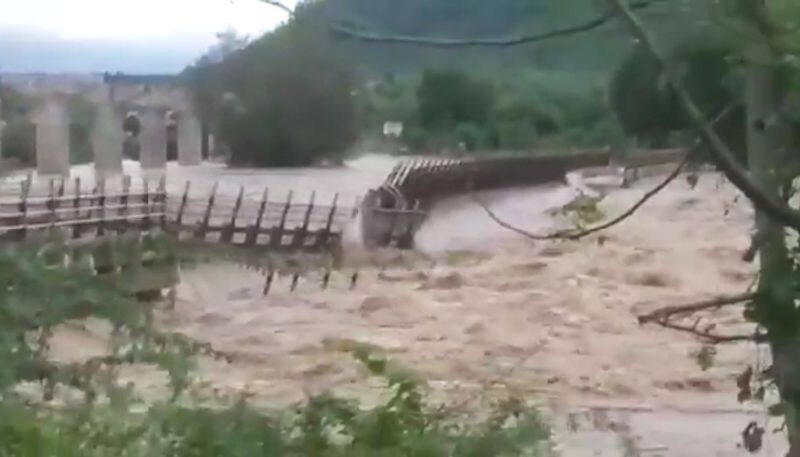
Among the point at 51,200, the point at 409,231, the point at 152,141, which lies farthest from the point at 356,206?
the point at 51,200

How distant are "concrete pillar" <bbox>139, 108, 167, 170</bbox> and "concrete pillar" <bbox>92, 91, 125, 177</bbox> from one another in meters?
0.15

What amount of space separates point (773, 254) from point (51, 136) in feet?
4.47

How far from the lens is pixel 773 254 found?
0.78 meters

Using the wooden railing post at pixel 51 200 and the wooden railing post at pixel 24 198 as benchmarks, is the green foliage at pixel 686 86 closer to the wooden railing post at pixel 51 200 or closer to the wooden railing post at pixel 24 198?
the wooden railing post at pixel 24 198

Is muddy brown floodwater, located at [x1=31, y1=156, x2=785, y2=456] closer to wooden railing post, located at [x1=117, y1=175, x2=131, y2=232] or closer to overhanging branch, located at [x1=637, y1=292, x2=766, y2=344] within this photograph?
overhanging branch, located at [x1=637, y1=292, x2=766, y2=344]

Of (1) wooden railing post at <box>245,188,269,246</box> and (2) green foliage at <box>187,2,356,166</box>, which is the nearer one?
(2) green foliage at <box>187,2,356,166</box>

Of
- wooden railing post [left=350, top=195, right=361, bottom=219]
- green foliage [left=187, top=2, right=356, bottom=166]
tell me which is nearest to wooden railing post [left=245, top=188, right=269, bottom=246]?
green foliage [left=187, top=2, right=356, bottom=166]

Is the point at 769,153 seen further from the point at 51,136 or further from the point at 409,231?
Result: the point at 409,231

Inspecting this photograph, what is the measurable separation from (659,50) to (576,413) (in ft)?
6.61

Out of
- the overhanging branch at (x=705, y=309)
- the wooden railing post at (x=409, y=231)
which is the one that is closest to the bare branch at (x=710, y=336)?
the overhanging branch at (x=705, y=309)

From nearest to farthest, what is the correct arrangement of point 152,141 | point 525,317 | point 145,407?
point 145,407 → point 152,141 → point 525,317

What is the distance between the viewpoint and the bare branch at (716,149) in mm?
733

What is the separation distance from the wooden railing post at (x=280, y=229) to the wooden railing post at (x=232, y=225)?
73mm

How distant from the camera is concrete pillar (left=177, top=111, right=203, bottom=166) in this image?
2377 mm
